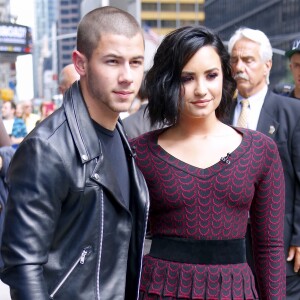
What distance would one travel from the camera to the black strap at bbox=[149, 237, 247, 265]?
2725 millimetres

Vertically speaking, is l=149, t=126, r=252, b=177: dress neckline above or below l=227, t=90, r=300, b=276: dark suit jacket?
above

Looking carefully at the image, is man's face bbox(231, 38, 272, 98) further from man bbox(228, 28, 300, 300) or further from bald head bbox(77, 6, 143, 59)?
bald head bbox(77, 6, 143, 59)

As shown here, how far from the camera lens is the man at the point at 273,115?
3865 millimetres

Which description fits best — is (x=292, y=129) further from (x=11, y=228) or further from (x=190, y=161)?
(x=11, y=228)

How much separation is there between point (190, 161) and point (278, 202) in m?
0.42

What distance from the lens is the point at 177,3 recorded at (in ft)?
336

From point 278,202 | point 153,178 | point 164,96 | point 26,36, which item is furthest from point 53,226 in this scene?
point 26,36

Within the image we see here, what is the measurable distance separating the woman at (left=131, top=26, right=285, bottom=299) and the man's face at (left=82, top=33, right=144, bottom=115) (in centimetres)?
41

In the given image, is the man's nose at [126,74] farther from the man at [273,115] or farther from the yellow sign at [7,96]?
the yellow sign at [7,96]

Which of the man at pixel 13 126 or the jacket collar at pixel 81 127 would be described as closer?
the jacket collar at pixel 81 127

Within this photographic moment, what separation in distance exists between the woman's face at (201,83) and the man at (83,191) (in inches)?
13.8

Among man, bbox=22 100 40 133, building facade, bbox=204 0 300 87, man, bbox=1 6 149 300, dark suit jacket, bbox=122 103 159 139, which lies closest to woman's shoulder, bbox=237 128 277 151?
man, bbox=1 6 149 300

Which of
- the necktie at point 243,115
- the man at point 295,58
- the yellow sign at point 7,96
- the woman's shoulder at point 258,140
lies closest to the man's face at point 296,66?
the man at point 295,58

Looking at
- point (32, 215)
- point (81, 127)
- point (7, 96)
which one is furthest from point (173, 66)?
point (7, 96)
